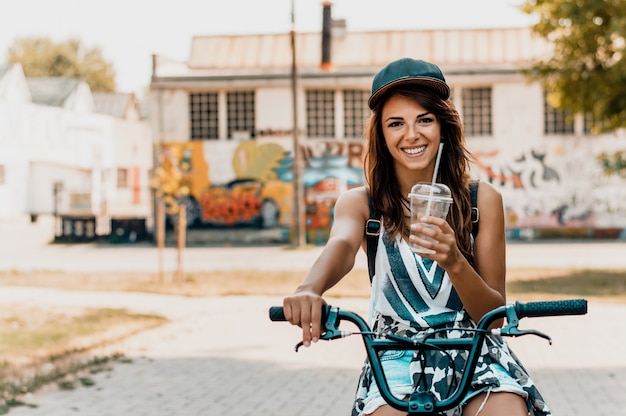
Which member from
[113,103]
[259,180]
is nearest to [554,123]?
[259,180]

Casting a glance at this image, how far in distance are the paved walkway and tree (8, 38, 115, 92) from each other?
80.2m

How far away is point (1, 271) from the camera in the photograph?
2527 cm

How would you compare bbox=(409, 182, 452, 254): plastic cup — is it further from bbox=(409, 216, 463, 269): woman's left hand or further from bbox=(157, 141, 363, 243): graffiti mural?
bbox=(157, 141, 363, 243): graffiti mural

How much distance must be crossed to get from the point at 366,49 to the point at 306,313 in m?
41.5

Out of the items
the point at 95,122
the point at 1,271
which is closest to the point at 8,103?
the point at 95,122

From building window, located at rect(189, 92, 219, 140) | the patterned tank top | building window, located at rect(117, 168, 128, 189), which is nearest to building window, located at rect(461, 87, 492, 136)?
building window, located at rect(189, 92, 219, 140)

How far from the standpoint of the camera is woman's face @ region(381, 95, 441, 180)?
3674mm

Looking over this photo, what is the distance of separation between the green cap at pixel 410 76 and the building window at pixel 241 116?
1548 inches

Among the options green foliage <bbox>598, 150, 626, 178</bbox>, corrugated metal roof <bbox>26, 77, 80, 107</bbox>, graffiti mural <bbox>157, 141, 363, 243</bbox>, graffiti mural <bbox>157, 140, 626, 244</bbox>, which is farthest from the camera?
corrugated metal roof <bbox>26, 77, 80, 107</bbox>

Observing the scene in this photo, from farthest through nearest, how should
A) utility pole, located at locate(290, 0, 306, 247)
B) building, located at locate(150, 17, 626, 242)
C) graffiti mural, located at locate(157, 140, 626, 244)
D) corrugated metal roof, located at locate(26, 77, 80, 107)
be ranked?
corrugated metal roof, located at locate(26, 77, 80, 107) → building, located at locate(150, 17, 626, 242) → graffiti mural, located at locate(157, 140, 626, 244) → utility pole, located at locate(290, 0, 306, 247)

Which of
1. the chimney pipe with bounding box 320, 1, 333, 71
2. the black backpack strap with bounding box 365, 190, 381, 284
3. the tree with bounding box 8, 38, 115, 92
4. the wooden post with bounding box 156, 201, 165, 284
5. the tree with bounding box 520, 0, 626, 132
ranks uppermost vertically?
the tree with bounding box 8, 38, 115, 92

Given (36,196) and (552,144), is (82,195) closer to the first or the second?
(552,144)

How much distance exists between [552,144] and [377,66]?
22.9 ft

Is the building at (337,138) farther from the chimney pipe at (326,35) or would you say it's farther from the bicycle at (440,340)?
the bicycle at (440,340)
